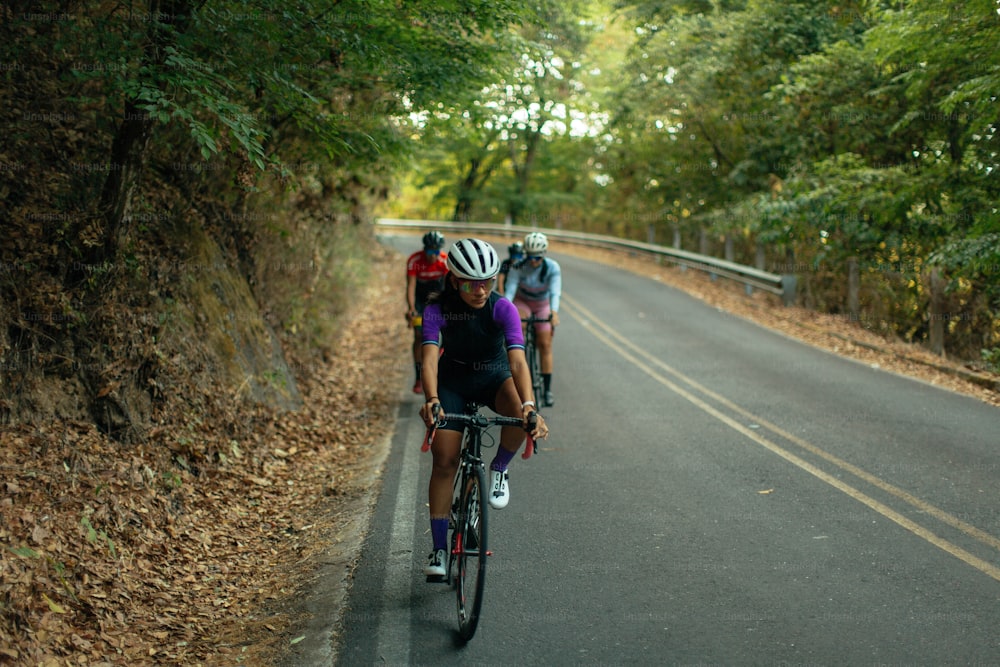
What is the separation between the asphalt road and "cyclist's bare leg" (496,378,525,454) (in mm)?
953

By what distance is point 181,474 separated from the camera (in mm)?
7285

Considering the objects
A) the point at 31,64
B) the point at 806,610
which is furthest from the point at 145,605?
the point at 31,64

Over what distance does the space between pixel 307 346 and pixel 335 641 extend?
8.44m

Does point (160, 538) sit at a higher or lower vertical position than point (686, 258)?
lower

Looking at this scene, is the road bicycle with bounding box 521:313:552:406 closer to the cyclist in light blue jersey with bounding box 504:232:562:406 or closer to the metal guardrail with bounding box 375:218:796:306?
the cyclist in light blue jersey with bounding box 504:232:562:406

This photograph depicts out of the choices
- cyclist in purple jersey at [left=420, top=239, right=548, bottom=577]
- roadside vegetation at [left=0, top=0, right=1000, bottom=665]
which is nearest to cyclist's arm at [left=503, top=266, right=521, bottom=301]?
roadside vegetation at [left=0, top=0, right=1000, bottom=665]

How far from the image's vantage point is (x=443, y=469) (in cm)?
530

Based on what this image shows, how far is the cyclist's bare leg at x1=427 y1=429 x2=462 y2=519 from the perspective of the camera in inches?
206

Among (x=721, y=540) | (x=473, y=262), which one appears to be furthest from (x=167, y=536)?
(x=721, y=540)

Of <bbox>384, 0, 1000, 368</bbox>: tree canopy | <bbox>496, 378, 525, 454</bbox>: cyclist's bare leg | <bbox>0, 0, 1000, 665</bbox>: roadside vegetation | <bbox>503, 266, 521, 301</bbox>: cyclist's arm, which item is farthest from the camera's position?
<bbox>384, 0, 1000, 368</bbox>: tree canopy

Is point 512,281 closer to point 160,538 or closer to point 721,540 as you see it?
point 721,540

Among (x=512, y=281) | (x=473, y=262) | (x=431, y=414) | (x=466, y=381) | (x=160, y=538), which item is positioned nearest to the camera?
(x=431, y=414)

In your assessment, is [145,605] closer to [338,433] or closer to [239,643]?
[239,643]

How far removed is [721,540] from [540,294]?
521 cm
